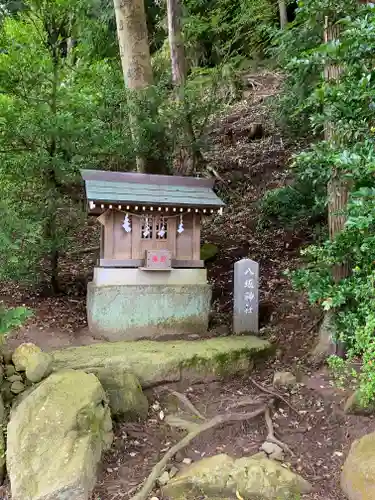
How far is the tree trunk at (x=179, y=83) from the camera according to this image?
8.76 meters

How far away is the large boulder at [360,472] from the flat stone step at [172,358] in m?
2.13

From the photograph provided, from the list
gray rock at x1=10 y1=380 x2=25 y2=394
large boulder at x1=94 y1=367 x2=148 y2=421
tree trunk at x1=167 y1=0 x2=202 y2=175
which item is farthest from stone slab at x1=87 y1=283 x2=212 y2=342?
tree trunk at x1=167 y1=0 x2=202 y2=175

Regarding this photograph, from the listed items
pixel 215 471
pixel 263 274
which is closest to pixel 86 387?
pixel 215 471

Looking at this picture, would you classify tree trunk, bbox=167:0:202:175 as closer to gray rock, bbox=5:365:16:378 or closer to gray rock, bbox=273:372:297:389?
gray rock, bbox=273:372:297:389

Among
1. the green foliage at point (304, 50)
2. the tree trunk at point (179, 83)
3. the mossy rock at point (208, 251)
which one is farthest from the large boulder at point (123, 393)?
the tree trunk at point (179, 83)

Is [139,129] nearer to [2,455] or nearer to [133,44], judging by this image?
[133,44]

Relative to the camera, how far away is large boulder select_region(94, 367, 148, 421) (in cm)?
504

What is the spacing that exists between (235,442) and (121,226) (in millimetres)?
3511

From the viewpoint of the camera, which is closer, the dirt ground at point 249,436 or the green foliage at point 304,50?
the dirt ground at point 249,436

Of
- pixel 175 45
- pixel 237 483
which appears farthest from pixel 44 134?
pixel 237 483

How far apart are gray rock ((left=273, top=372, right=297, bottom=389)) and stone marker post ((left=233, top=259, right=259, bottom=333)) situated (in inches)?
45.4

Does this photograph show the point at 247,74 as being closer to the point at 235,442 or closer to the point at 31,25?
the point at 31,25

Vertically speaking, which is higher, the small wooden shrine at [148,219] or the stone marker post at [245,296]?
the small wooden shrine at [148,219]

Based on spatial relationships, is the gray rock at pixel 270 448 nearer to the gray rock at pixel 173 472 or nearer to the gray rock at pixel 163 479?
the gray rock at pixel 173 472
